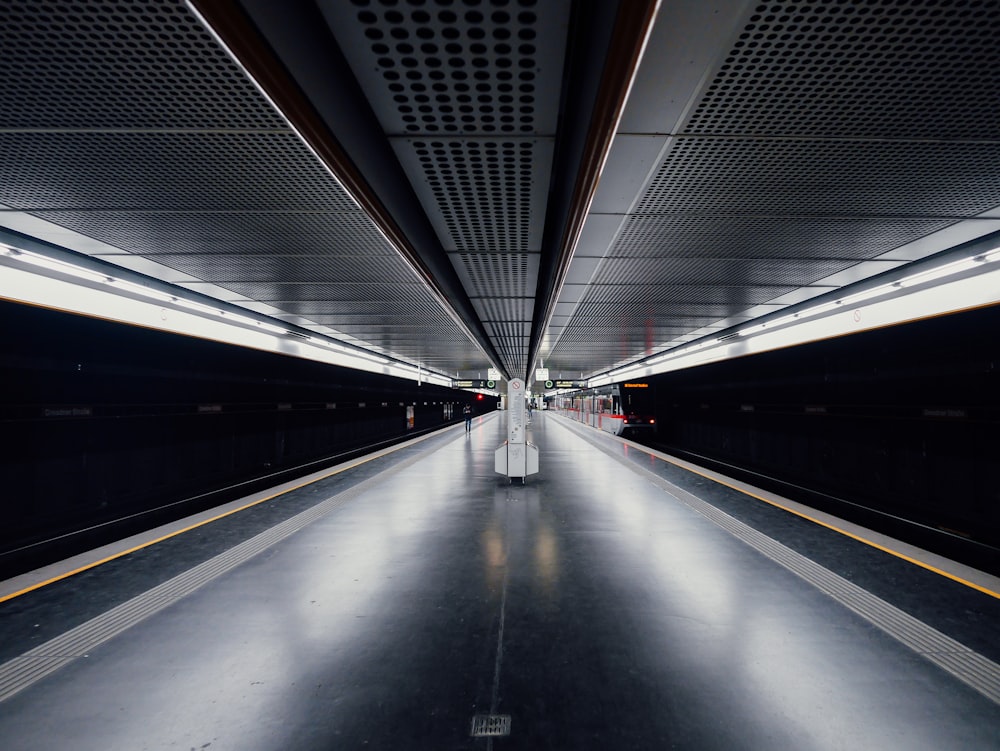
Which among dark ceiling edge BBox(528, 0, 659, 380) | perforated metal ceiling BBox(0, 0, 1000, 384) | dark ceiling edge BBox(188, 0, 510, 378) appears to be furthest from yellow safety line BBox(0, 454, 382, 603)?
dark ceiling edge BBox(528, 0, 659, 380)

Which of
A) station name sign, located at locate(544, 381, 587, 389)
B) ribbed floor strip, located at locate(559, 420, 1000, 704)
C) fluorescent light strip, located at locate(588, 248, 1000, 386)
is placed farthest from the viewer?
station name sign, located at locate(544, 381, 587, 389)

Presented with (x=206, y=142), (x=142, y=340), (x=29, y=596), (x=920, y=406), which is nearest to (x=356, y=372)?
(x=142, y=340)

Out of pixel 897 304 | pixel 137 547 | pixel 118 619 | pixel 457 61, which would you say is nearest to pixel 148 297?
pixel 137 547

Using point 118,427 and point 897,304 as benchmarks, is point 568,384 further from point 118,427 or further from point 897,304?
point 118,427

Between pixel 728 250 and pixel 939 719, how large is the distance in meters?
3.76

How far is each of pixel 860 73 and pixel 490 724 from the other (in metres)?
3.61

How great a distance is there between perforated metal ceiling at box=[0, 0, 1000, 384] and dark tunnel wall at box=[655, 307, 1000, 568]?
1.38 meters

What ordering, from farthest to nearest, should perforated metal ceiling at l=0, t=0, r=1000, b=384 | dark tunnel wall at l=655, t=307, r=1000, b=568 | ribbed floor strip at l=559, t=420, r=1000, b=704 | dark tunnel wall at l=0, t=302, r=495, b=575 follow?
dark tunnel wall at l=655, t=307, r=1000, b=568 < dark tunnel wall at l=0, t=302, r=495, b=575 < ribbed floor strip at l=559, t=420, r=1000, b=704 < perforated metal ceiling at l=0, t=0, r=1000, b=384

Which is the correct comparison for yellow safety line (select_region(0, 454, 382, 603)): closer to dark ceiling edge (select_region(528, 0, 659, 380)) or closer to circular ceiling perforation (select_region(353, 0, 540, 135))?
circular ceiling perforation (select_region(353, 0, 540, 135))

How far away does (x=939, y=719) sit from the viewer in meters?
2.10

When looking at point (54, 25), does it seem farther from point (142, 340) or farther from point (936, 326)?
point (936, 326)

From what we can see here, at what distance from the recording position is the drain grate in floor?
2031mm

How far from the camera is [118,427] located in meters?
5.56

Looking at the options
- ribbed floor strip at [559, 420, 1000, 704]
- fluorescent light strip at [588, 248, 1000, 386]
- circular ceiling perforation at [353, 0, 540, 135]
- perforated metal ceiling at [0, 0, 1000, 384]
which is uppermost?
circular ceiling perforation at [353, 0, 540, 135]
